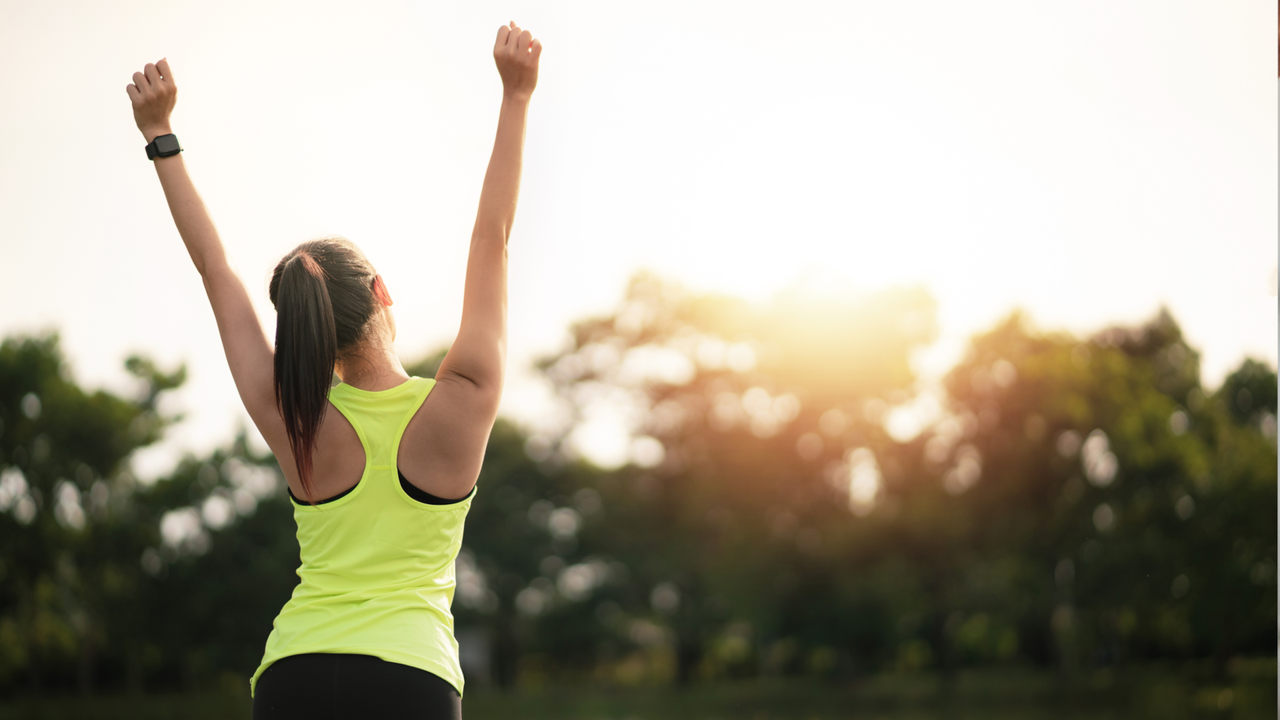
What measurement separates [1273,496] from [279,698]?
25.3 metres

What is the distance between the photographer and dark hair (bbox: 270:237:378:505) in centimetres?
141

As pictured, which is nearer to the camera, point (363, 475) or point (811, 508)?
point (363, 475)

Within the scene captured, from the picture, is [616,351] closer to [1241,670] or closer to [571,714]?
[571,714]

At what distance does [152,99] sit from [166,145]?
0.10 meters

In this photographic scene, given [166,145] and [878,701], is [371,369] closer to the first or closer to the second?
[166,145]

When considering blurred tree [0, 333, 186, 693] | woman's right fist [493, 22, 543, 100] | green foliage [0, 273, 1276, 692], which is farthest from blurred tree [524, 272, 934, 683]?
woman's right fist [493, 22, 543, 100]

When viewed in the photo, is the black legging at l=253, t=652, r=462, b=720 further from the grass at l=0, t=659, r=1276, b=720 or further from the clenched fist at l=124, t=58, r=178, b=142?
the grass at l=0, t=659, r=1276, b=720

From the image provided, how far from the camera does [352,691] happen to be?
1341mm

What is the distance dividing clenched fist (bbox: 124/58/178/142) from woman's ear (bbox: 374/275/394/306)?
509mm

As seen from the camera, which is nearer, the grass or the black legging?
the black legging

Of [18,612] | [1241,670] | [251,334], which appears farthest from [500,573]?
[251,334]

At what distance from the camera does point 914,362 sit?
26547 millimetres

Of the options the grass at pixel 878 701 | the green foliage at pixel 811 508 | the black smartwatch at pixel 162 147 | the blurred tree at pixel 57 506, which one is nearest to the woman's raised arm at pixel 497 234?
the black smartwatch at pixel 162 147

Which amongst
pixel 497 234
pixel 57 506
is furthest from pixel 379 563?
pixel 57 506
